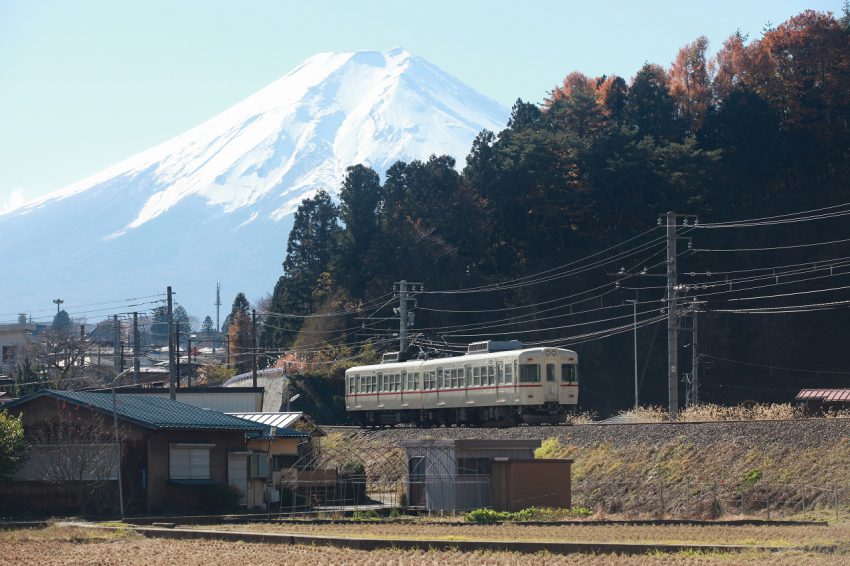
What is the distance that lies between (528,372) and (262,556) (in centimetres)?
1853

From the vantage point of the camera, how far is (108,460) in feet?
103

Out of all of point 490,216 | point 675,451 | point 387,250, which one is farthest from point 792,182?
point 675,451

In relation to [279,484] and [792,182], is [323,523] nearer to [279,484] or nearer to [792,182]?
[279,484]

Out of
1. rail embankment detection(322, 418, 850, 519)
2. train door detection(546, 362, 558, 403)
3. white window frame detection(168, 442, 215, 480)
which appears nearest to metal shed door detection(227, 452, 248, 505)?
white window frame detection(168, 442, 215, 480)

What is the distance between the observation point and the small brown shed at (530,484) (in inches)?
1185

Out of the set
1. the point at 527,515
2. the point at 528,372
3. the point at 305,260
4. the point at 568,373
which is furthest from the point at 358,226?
the point at 527,515

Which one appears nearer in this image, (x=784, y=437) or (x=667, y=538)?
(x=667, y=538)

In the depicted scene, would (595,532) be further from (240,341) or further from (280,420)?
(240,341)

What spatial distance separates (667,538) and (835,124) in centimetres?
4474

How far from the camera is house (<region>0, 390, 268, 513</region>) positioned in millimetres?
31312

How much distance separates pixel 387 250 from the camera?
6512 cm

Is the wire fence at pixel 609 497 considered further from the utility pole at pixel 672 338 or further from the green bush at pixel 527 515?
the utility pole at pixel 672 338

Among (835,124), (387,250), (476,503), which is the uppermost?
(835,124)

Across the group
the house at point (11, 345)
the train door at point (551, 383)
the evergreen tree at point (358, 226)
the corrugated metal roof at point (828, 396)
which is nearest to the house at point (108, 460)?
the train door at point (551, 383)
